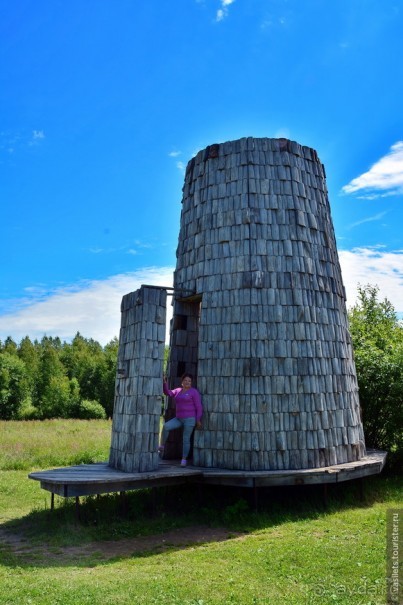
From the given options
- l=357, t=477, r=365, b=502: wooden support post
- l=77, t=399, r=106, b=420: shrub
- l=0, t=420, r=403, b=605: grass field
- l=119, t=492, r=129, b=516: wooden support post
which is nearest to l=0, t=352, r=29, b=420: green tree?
l=77, t=399, r=106, b=420: shrub

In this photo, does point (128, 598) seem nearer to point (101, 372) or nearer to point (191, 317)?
point (191, 317)

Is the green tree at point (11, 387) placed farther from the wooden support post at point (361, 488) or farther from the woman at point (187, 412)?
the wooden support post at point (361, 488)

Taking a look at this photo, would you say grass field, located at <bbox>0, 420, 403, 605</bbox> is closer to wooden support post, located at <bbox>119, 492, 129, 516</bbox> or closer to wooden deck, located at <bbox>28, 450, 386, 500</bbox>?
wooden support post, located at <bbox>119, 492, 129, 516</bbox>

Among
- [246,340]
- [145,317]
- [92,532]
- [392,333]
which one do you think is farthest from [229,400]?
[392,333]

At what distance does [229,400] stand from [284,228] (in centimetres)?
420

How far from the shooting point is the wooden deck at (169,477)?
30.5 feet

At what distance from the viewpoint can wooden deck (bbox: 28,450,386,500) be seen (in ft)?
30.5

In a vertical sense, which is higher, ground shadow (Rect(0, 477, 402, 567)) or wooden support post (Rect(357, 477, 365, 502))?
wooden support post (Rect(357, 477, 365, 502))

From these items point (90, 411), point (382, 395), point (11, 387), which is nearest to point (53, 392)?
point (11, 387)

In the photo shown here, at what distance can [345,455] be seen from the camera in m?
11.7

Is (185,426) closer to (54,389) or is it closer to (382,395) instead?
(382,395)

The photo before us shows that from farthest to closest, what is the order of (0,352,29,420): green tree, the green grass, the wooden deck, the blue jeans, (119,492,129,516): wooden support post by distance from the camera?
(0,352,29,420): green tree < the green grass < the blue jeans < (119,492,129,516): wooden support post < the wooden deck

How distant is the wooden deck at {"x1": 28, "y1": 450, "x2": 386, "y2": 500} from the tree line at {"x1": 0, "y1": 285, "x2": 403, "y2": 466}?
161 inches

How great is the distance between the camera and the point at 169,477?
1020 centimetres
